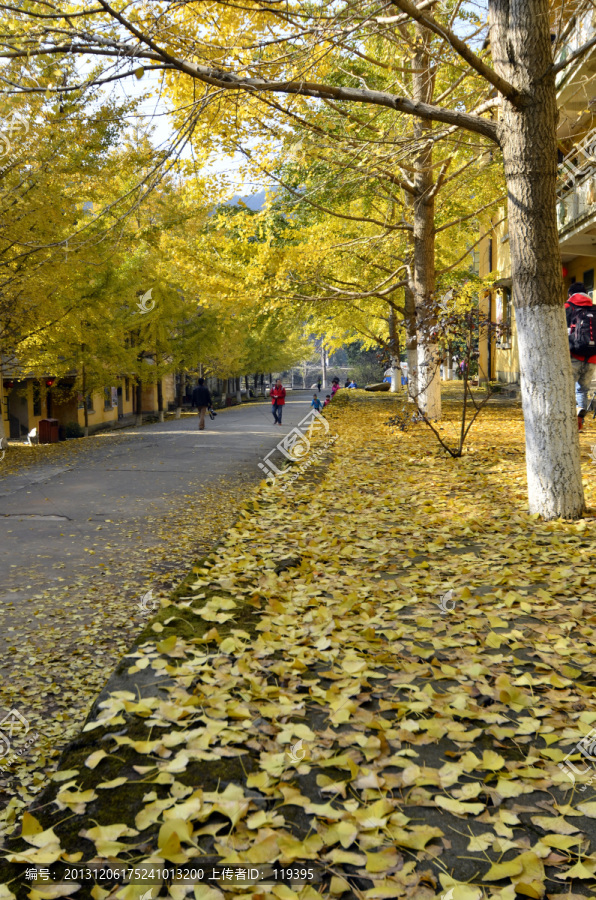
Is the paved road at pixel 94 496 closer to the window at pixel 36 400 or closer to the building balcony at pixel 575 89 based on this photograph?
the window at pixel 36 400

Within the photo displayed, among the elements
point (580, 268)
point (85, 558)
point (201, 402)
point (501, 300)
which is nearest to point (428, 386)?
point (201, 402)

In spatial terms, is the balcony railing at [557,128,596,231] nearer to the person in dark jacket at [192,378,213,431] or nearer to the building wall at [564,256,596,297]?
the building wall at [564,256,596,297]

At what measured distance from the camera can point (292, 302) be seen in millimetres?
17438

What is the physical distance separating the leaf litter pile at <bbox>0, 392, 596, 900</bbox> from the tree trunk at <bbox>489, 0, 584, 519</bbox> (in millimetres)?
833

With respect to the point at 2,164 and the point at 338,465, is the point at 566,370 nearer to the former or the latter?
the point at 338,465

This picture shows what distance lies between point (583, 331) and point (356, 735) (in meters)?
8.32

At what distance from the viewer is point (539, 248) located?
648 cm

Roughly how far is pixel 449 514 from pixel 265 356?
48.8 meters

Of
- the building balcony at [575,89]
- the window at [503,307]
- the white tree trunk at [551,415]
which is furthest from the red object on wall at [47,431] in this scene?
the white tree trunk at [551,415]

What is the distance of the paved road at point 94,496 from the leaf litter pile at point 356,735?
1.90 m

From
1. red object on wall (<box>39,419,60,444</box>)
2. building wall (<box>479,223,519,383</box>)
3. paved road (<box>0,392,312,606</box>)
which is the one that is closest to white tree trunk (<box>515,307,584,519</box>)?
paved road (<box>0,392,312,606</box>)

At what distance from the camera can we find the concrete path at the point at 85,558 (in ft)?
14.3

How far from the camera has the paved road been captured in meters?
7.00

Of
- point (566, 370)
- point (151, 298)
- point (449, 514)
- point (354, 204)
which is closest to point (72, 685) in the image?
point (449, 514)
